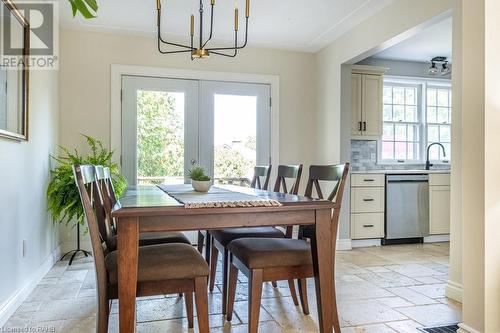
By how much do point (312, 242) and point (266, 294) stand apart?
107cm

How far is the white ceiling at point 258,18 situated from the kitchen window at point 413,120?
1.61m

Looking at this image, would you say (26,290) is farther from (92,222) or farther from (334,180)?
(334,180)

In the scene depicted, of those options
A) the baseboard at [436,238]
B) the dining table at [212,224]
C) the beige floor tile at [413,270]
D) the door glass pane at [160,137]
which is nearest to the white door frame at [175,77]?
the door glass pane at [160,137]

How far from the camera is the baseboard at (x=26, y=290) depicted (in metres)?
2.28

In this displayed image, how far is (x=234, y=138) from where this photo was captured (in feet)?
15.3

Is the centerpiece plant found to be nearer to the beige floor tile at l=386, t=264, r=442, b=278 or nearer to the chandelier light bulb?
the beige floor tile at l=386, t=264, r=442, b=278

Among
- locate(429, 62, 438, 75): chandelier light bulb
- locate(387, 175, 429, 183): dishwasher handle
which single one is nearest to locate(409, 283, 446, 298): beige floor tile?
locate(387, 175, 429, 183): dishwasher handle

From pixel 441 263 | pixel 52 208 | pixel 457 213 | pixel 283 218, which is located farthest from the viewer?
pixel 441 263

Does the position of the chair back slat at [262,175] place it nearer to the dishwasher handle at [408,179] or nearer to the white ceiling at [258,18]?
the white ceiling at [258,18]

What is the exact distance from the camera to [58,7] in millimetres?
3512

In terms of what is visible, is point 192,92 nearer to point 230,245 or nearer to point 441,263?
point 230,245

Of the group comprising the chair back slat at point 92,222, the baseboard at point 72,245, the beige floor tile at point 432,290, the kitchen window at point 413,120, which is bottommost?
the beige floor tile at point 432,290

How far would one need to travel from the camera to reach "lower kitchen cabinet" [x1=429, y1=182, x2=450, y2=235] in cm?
467

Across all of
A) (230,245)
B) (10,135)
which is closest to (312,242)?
(230,245)
